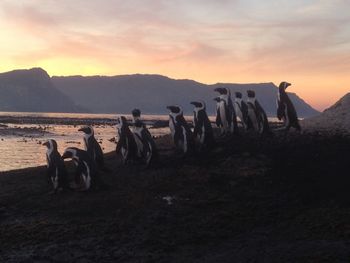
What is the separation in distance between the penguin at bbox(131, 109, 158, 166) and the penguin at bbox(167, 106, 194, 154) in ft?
4.68

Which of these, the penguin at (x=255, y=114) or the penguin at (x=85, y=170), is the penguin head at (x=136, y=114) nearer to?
the penguin at (x=85, y=170)

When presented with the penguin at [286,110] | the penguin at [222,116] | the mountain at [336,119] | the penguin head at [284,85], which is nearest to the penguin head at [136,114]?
the penguin at [222,116]

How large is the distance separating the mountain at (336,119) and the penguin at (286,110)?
47.3 inches

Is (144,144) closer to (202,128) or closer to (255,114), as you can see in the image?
(202,128)

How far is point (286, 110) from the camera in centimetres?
2225

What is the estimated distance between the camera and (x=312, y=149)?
1842cm

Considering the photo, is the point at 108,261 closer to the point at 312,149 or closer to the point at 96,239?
the point at 96,239

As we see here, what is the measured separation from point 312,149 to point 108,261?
10018 millimetres

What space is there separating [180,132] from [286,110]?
17.0ft

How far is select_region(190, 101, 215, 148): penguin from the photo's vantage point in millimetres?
20422

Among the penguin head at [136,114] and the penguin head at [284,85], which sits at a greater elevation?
the penguin head at [284,85]

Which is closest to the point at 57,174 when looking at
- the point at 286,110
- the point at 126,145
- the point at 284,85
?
the point at 126,145

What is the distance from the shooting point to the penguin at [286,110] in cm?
2198

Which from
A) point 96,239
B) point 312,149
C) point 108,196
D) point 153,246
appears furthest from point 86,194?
point 312,149
